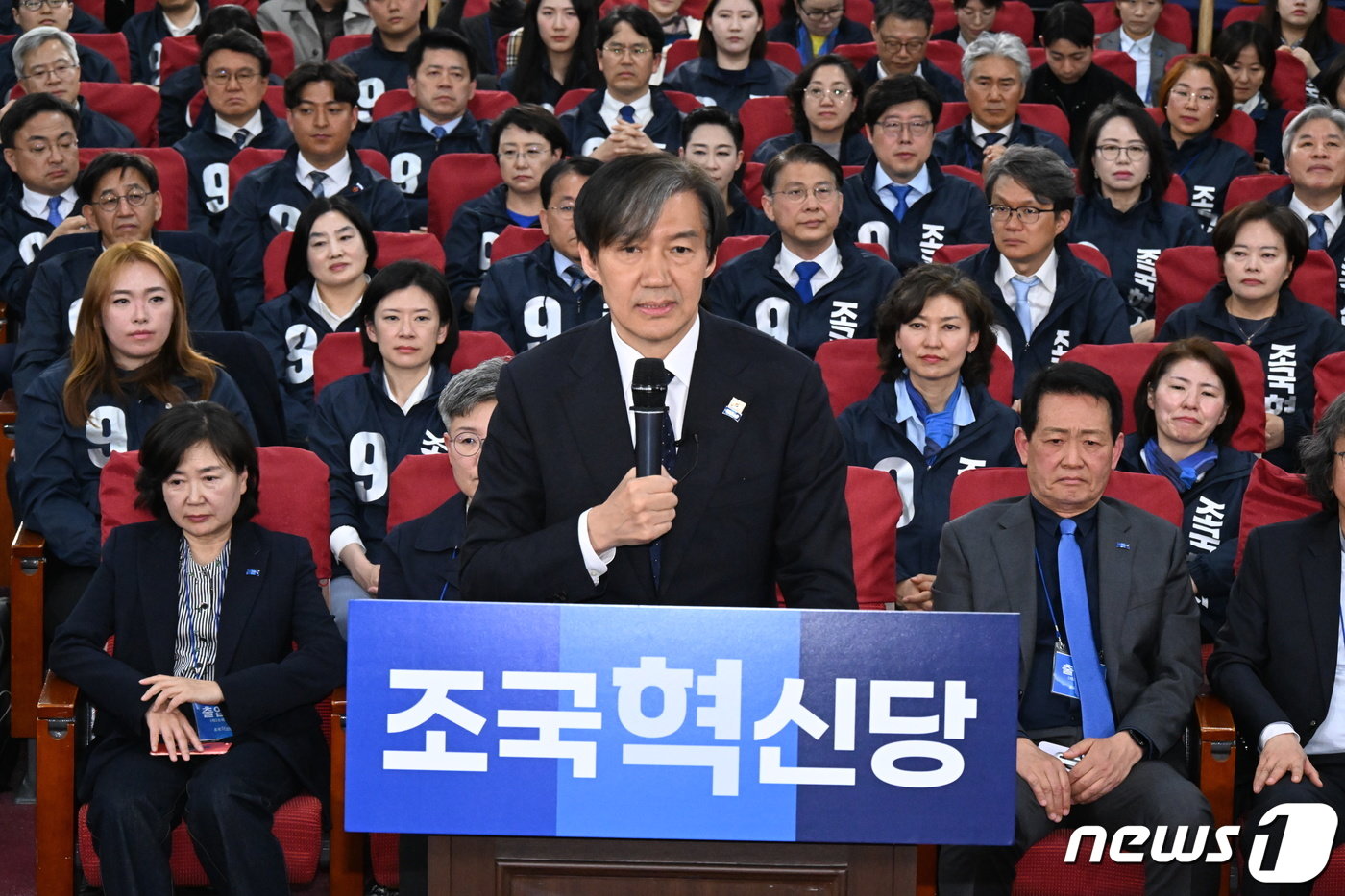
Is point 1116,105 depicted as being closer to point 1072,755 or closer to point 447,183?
point 447,183

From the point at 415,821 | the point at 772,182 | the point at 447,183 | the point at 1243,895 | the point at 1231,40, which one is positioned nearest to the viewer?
the point at 415,821

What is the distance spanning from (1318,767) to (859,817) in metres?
1.64

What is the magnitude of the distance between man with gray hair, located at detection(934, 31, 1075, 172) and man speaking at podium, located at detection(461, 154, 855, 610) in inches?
158

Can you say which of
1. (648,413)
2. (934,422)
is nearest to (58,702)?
(648,413)

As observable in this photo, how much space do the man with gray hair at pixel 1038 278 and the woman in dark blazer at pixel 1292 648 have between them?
1451 mm

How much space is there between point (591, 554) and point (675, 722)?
227 mm

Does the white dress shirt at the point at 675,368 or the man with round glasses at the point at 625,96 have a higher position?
the man with round glasses at the point at 625,96

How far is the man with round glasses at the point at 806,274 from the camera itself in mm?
4637

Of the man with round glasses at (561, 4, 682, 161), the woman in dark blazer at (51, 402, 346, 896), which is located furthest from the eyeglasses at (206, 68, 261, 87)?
the woman in dark blazer at (51, 402, 346, 896)

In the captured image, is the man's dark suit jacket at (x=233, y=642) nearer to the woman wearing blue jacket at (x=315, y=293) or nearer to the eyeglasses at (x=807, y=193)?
the woman wearing blue jacket at (x=315, y=293)

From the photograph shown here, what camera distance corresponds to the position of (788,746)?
1.68 metres

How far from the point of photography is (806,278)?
4699 mm

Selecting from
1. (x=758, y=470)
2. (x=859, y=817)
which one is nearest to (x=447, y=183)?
(x=758, y=470)

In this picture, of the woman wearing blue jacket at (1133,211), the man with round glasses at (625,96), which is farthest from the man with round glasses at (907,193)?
the man with round glasses at (625,96)
